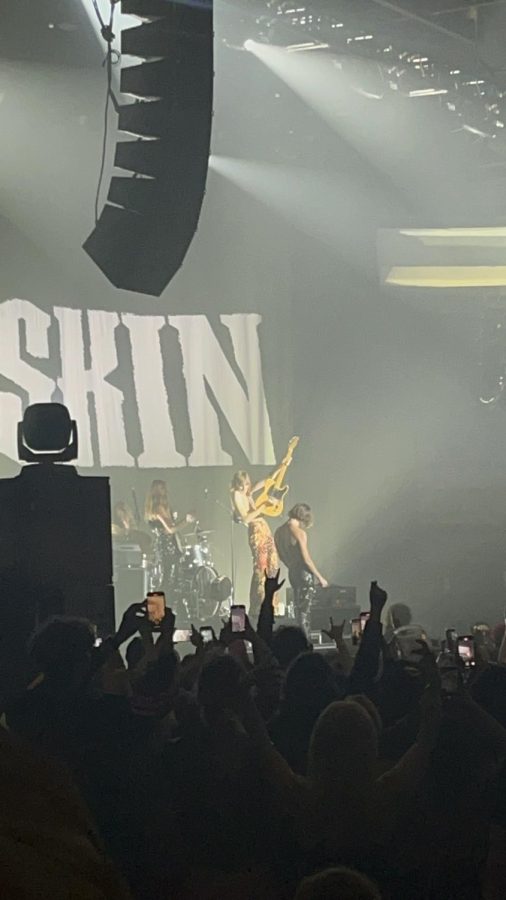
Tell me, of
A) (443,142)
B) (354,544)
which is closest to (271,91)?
(443,142)

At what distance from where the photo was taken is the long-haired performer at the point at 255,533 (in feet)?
31.1

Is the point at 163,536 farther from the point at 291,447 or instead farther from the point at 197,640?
the point at 197,640

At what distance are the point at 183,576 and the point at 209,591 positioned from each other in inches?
9.6

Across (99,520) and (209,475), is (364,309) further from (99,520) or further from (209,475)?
(99,520)

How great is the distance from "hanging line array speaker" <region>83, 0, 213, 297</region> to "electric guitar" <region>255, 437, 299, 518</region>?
5.70 m

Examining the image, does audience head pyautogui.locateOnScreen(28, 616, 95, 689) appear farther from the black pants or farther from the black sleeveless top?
the black sleeveless top

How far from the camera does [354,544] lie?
1016cm

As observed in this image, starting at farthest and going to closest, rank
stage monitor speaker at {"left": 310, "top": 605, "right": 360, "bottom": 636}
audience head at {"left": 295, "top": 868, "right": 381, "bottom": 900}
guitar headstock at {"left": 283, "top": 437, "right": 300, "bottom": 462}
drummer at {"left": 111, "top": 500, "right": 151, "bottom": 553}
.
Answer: guitar headstock at {"left": 283, "top": 437, "right": 300, "bottom": 462} → drummer at {"left": 111, "top": 500, "right": 151, "bottom": 553} → stage monitor speaker at {"left": 310, "top": 605, "right": 360, "bottom": 636} → audience head at {"left": 295, "top": 868, "right": 381, "bottom": 900}

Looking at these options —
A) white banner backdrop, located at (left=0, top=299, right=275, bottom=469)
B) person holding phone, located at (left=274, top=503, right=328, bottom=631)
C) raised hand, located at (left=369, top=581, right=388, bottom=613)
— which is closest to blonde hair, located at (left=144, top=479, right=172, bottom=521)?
white banner backdrop, located at (left=0, top=299, right=275, bottom=469)

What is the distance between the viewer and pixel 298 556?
369 inches

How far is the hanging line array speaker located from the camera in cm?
399

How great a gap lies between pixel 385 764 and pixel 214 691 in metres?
0.34

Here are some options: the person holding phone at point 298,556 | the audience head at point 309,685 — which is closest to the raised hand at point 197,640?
the audience head at point 309,685

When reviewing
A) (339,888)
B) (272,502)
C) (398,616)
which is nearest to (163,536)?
(272,502)
